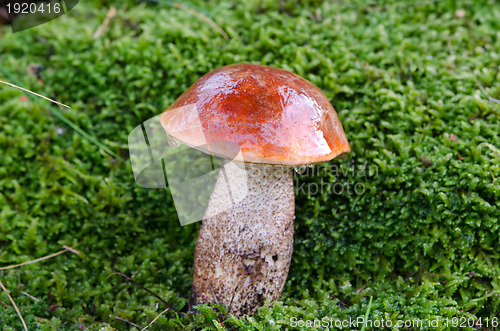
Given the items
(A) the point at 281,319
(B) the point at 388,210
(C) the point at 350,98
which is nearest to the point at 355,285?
(B) the point at 388,210

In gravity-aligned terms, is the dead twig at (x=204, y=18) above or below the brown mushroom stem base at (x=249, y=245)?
above

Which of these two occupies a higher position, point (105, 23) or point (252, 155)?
point (105, 23)

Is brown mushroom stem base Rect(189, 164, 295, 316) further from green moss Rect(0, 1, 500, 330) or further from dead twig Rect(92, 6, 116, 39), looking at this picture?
dead twig Rect(92, 6, 116, 39)

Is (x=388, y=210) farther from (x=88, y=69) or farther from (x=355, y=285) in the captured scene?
(x=88, y=69)

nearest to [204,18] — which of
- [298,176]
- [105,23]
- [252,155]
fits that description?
[105,23]

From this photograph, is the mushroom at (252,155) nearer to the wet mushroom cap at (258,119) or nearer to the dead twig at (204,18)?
the wet mushroom cap at (258,119)

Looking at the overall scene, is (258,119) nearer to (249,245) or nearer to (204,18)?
(249,245)

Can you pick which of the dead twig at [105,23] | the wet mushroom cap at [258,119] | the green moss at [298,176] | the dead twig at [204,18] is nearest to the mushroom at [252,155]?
the wet mushroom cap at [258,119]
